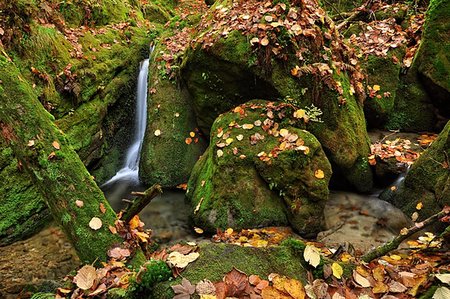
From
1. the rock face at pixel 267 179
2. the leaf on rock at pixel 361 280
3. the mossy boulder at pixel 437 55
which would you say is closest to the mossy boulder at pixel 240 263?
the leaf on rock at pixel 361 280

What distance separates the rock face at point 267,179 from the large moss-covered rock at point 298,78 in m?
0.46

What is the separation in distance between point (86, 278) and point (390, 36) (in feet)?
A: 25.7

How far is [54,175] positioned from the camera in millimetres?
3152

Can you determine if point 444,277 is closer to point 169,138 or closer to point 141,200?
point 141,200

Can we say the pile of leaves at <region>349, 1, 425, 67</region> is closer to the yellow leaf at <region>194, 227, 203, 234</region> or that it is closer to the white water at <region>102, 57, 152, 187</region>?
the white water at <region>102, 57, 152, 187</region>

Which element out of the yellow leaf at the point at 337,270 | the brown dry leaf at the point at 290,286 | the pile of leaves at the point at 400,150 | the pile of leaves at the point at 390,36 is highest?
the pile of leaves at the point at 390,36

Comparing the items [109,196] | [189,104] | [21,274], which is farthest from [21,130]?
[189,104]

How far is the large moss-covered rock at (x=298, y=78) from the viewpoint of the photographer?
516cm

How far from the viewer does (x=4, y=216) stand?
4500 mm

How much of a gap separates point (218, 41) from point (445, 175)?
383 cm

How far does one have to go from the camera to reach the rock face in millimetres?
4598

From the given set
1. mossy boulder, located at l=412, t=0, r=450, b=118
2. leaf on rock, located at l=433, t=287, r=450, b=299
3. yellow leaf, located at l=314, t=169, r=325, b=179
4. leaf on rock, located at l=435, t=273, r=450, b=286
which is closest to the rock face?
yellow leaf, located at l=314, t=169, r=325, b=179

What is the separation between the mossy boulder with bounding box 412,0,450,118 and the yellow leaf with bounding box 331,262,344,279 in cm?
570

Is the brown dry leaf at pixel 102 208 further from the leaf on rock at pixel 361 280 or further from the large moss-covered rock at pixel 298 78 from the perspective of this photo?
the large moss-covered rock at pixel 298 78
